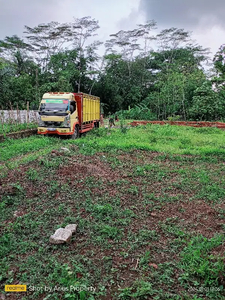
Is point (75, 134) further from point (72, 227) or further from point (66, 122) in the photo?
point (72, 227)

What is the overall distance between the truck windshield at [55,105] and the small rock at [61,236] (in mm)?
8493

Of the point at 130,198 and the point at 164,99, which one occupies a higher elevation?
the point at 164,99

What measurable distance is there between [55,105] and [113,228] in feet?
29.2

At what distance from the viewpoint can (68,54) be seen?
90.2 feet

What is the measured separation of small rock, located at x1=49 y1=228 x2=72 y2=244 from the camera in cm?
339

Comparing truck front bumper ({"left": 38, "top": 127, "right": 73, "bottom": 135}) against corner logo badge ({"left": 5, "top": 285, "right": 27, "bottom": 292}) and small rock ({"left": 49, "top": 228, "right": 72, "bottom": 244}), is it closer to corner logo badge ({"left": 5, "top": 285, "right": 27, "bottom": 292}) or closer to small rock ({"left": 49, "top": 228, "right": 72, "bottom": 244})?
small rock ({"left": 49, "top": 228, "right": 72, "bottom": 244})

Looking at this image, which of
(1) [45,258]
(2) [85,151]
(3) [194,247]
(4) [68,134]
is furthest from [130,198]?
(4) [68,134]

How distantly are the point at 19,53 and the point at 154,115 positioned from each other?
1599cm

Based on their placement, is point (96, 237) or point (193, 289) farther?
point (96, 237)

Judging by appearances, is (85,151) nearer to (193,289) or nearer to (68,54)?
(193,289)

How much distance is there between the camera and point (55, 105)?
11.6 m

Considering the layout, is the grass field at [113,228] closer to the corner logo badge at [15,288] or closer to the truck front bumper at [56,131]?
the corner logo badge at [15,288]

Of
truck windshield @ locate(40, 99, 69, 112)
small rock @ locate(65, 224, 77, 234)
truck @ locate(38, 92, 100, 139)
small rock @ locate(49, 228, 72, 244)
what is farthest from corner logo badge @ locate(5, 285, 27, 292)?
truck windshield @ locate(40, 99, 69, 112)

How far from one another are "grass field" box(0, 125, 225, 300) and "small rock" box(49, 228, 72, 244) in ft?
0.33
